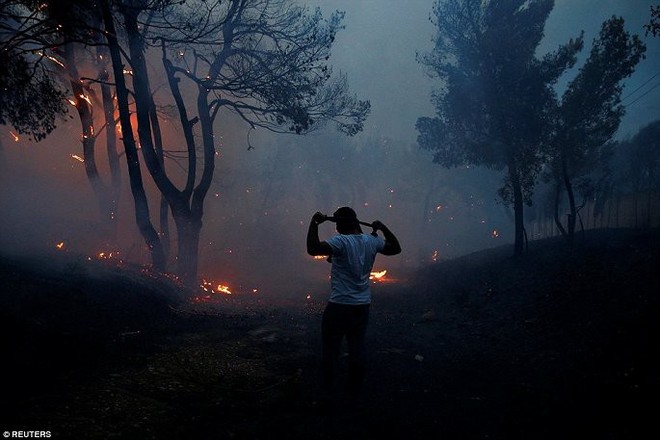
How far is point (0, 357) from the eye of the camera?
4.81 meters

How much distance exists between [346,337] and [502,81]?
17.0m

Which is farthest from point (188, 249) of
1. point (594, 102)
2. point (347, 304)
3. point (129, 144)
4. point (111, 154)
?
point (594, 102)

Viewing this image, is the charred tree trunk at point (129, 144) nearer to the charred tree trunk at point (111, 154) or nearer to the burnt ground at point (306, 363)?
the burnt ground at point (306, 363)

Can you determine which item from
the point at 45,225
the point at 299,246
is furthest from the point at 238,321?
the point at 299,246

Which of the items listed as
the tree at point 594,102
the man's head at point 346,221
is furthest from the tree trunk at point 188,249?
the tree at point 594,102

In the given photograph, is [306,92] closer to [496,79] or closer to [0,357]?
[496,79]

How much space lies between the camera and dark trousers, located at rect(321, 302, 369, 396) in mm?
4941

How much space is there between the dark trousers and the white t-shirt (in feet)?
0.37

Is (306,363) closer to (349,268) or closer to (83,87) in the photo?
(349,268)

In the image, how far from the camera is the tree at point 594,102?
55.9 ft

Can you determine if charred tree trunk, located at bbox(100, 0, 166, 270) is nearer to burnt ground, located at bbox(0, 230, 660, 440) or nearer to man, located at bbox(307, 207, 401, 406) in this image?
burnt ground, located at bbox(0, 230, 660, 440)

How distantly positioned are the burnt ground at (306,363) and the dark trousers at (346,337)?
35cm

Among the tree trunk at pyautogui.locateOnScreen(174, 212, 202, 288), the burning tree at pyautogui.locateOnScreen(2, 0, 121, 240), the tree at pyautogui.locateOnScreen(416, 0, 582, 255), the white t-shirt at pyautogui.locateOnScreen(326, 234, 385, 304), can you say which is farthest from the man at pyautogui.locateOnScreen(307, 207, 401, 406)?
the tree at pyautogui.locateOnScreen(416, 0, 582, 255)

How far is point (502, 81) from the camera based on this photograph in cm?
1802
